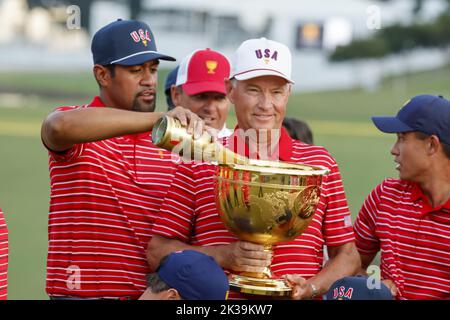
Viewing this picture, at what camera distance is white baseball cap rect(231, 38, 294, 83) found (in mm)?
3201

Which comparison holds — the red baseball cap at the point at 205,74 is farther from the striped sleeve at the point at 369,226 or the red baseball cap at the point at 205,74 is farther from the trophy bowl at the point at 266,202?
the trophy bowl at the point at 266,202

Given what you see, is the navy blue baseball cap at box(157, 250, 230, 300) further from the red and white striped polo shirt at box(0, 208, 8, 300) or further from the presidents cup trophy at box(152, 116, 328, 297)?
the red and white striped polo shirt at box(0, 208, 8, 300)

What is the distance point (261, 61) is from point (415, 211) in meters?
0.76

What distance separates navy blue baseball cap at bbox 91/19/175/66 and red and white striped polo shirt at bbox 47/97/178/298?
0.97ft

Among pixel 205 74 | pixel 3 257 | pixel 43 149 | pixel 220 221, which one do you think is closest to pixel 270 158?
pixel 220 221

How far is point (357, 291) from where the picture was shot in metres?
2.91

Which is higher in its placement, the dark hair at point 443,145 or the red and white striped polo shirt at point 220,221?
the dark hair at point 443,145

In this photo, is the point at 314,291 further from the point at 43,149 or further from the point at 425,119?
the point at 43,149

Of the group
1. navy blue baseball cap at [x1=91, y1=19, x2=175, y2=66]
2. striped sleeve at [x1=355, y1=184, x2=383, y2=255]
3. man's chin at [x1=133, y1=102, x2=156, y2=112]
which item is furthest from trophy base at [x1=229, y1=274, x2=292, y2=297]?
navy blue baseball cap at [x1=91, y1=19, x2=175, y2=66]

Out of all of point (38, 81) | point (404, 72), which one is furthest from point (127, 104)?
point (404, 72)

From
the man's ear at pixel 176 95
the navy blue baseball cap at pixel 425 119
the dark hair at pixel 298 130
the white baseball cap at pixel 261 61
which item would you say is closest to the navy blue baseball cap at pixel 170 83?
the man's ear at pixel 176 95

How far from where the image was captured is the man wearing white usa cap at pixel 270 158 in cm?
312
